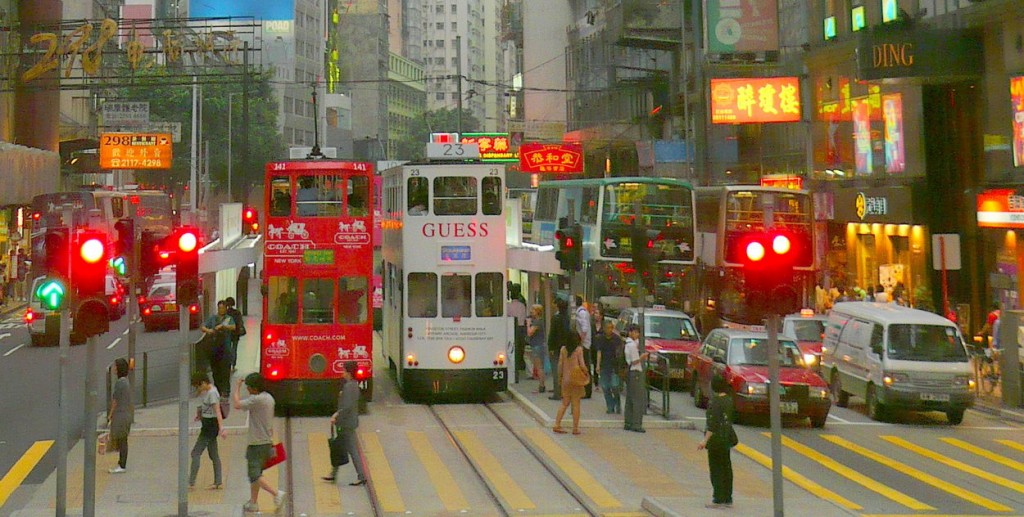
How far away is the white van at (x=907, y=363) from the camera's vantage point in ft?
69.4

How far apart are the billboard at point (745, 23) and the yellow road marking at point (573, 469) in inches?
1060

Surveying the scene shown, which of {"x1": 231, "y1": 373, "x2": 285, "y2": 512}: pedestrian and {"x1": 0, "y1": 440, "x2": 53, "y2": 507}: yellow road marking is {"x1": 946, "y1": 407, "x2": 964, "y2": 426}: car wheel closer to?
{"x1": 231, "y1": 373, "x2": 285, "y2": 512}: pedestrian

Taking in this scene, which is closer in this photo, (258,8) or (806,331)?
(806,331)

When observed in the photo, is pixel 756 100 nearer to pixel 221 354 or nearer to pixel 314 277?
pixel 314 277

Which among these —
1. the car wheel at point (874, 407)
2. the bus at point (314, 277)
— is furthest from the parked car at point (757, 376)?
the bus at point (314, 277)

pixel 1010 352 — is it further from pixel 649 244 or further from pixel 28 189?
pixel 28 189

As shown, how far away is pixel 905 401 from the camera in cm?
2111

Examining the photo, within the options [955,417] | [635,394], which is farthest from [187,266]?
[955,417]

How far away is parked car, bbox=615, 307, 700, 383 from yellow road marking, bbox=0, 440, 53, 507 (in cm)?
1186

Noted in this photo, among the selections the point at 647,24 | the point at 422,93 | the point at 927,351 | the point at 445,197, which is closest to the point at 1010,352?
the point at 927,351

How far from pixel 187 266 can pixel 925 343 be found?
13989mm

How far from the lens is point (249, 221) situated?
31594 mm

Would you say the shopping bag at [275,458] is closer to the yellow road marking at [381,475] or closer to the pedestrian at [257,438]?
the pedestrian at [257,438]

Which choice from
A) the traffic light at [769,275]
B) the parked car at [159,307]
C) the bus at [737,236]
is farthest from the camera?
the parked car at [159,307]
